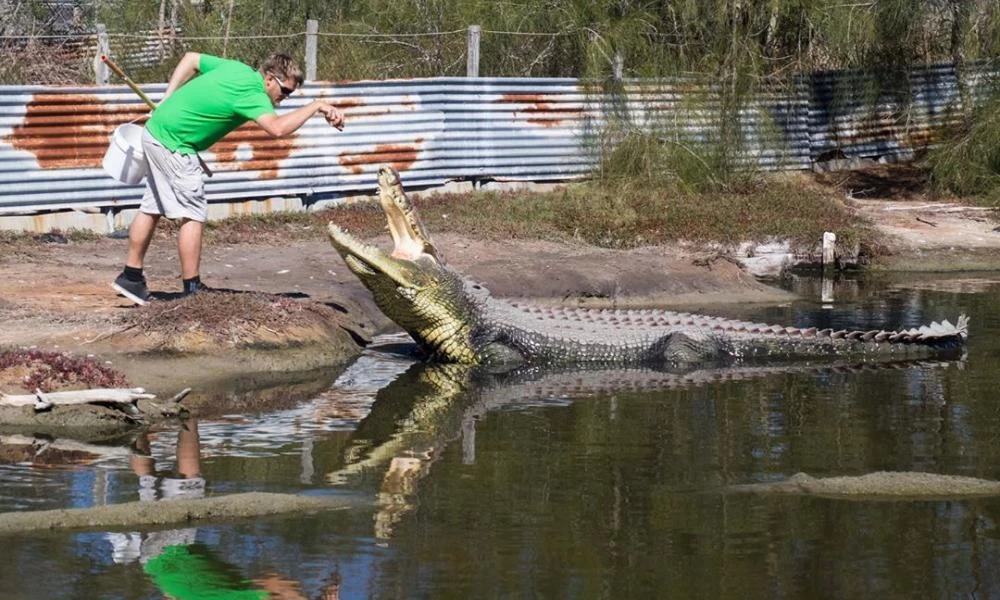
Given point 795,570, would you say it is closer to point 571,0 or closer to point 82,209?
point 82,209

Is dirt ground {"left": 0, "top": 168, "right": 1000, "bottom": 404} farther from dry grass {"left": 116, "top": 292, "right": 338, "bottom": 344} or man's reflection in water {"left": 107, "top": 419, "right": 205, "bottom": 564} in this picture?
man's reflection in water {"left": 107, "top": 419, "right": 205, "bottom": 564}

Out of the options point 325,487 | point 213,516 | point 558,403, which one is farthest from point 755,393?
point 213,516

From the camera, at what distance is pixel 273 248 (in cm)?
1263

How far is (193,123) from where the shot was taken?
918 cm

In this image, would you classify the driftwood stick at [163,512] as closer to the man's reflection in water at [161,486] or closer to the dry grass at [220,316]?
the man's reflection in water at [161,486]

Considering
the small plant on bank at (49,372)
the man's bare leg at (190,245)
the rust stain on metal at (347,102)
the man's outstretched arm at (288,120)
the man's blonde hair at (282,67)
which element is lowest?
the small plant on bank at (49,372)

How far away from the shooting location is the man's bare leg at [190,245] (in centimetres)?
928

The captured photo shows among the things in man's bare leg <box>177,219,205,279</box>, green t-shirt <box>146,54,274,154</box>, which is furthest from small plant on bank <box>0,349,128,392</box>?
green t-shirt <box>146,54,274,154</box>

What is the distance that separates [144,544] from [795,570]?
2.15m

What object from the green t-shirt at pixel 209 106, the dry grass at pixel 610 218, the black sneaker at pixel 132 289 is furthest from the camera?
the dry grass at pixel 610 218

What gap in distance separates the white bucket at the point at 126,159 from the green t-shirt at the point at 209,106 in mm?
176

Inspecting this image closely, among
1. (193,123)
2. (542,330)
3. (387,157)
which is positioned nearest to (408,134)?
(387,157)

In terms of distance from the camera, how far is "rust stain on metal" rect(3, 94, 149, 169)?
12.6 metres

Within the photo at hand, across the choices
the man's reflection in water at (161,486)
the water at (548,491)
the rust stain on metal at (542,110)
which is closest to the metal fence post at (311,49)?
the rust stain on metal at (542,110)
